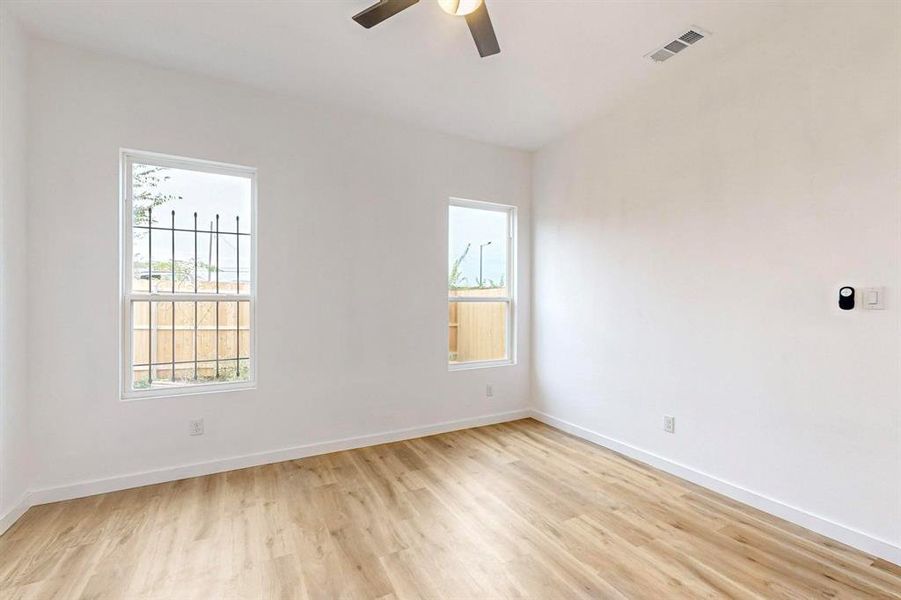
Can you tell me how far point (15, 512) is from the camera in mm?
2357

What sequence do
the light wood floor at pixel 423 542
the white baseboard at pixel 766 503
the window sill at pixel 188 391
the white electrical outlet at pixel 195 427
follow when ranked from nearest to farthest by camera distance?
the light wood floor at pixel 423 542
the white baseboard at pixel 766 503
the window sill at pixel 188 391
the white electrical outlet at pixel 195 427

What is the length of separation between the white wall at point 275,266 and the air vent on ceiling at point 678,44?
1741mm

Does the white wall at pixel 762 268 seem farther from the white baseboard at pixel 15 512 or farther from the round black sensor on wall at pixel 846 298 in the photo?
the white baseboard at pixel 15 512

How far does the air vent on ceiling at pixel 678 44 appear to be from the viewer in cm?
251

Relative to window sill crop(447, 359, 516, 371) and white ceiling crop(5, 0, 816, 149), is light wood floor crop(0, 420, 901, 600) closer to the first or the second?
window sill crop(447, 359, 516, 371)

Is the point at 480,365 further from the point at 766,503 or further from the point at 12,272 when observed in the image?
the point at 12,272

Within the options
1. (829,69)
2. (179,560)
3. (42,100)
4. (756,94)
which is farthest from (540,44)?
(179,560)

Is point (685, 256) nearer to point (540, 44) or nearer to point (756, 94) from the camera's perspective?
point (756, 94)

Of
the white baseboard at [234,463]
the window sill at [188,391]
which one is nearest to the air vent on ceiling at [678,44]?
the white baseboard at [234,463]

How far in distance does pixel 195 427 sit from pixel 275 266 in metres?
1.28

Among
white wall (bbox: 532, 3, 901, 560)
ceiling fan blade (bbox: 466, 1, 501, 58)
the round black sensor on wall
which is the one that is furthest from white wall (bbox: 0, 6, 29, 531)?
the round black sensor on wall

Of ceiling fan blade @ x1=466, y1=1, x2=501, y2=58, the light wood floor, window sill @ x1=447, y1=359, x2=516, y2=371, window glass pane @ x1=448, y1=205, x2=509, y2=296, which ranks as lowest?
the light wood floor

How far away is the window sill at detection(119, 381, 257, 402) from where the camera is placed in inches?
111

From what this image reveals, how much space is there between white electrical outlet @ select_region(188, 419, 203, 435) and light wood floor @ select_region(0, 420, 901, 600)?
33cm
